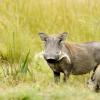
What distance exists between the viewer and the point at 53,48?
26.5 feet

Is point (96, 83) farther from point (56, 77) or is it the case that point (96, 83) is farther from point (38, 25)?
point (38, 25)

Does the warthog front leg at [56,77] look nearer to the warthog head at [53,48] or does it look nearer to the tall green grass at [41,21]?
the warthog head at [53,48]

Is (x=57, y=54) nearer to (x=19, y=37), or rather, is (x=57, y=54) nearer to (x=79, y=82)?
(x=79, y=82)

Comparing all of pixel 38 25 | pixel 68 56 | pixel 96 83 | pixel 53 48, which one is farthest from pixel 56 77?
pixel 38 25

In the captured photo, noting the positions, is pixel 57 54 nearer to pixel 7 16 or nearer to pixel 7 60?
pixel 7 60

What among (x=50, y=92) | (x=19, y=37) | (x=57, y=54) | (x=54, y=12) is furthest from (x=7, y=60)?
(x=50, y=92)

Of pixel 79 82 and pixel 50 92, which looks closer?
pixel 50 92

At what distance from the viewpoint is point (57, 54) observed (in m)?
8.00

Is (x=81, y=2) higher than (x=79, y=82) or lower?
higher

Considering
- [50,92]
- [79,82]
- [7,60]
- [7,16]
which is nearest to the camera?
[50,92]

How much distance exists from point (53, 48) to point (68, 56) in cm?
38

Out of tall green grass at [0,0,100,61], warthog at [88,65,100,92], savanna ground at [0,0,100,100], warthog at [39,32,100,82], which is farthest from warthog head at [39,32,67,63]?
tall green grass at [0,0,100,61]

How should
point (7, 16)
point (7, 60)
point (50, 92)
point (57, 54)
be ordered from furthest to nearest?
point (7, 16) → point (7, 60) → point (57, 54) → point (50, 92)

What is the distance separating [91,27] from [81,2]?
0.72m
